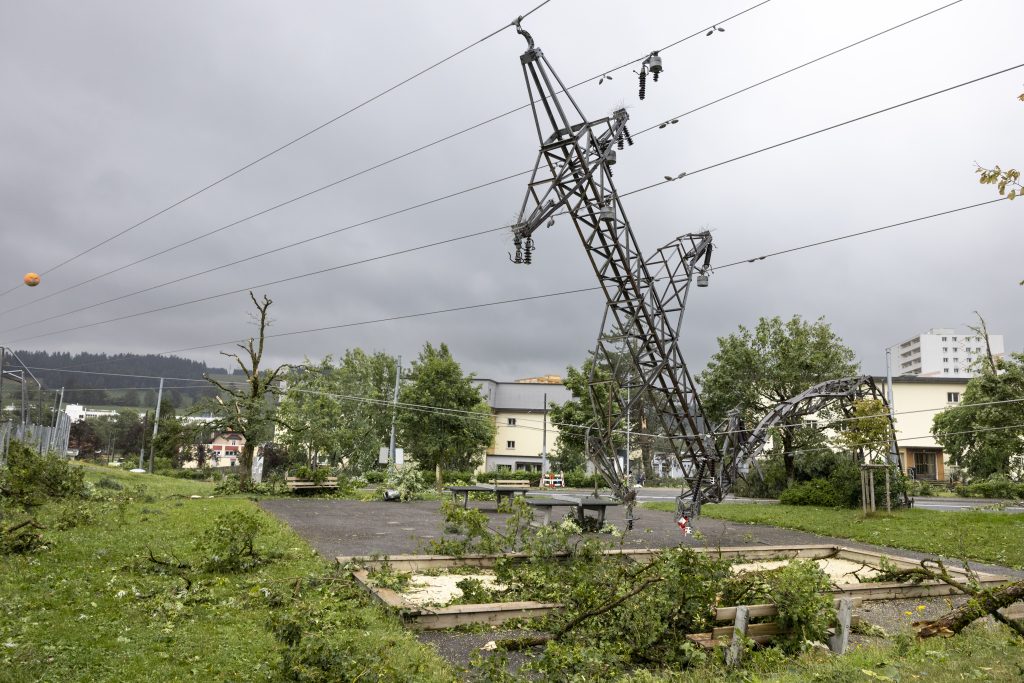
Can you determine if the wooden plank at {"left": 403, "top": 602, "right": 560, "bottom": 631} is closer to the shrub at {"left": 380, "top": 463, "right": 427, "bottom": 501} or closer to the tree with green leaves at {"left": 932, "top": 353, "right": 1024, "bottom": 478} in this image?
the shrub at {"left": 380, "top": 463, "right": 427, "bottom": 501}

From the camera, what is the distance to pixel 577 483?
51312 mm

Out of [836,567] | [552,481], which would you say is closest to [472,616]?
[836,567]

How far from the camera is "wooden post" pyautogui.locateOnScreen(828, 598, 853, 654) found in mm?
6984

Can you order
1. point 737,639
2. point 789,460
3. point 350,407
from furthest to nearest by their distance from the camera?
point 350,407 < point 789,460 < point 737,639

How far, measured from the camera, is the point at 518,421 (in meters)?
71.8

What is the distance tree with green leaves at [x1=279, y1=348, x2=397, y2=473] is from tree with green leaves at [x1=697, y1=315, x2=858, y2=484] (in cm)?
2595

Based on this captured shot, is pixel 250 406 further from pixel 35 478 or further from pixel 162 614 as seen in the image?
pixel 162 614

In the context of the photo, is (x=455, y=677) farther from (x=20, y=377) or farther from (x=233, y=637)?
(x=20, y=377)

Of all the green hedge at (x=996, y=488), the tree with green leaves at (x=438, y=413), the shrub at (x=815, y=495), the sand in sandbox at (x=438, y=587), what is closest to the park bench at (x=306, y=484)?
the tree with green leaves at (x=438, y=413)

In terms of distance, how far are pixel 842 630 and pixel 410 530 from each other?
40.0 feet

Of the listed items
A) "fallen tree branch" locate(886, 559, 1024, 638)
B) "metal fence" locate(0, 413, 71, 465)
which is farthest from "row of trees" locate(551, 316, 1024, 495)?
"fallen tree branch" locate(886, 559, 1024, 638)

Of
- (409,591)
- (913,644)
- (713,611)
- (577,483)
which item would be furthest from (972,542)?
(577,483)

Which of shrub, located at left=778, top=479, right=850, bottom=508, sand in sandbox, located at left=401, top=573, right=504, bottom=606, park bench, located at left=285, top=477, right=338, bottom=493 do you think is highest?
shrub, located at left=778, top=479, right=850, bottom=508

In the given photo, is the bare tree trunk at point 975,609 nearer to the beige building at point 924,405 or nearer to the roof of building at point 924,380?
the roof of building at point 924,380
